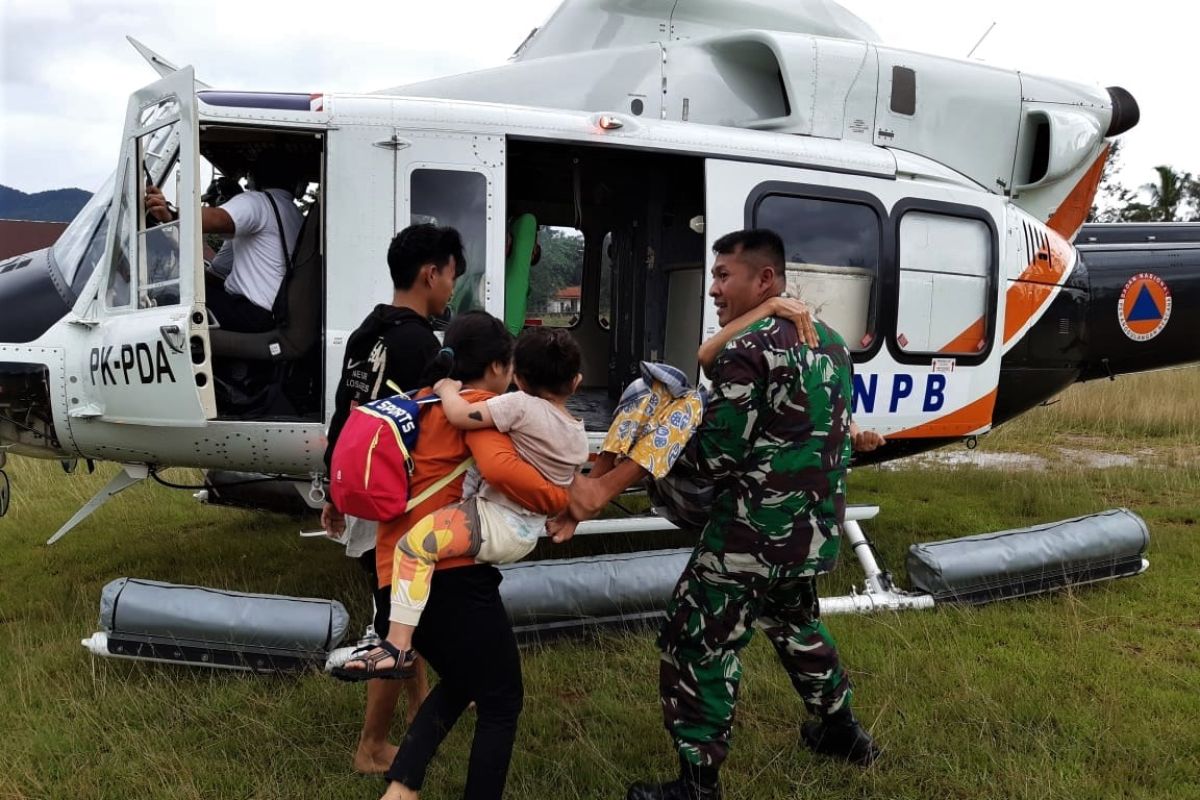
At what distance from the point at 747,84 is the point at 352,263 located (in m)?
2.72

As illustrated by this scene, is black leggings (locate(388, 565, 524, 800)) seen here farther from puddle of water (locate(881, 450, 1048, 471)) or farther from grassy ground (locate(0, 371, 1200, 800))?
puddle of water (locate(881, 450, 1048, 471))

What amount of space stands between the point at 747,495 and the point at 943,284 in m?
3.06

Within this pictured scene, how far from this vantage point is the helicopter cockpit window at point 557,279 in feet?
19.1

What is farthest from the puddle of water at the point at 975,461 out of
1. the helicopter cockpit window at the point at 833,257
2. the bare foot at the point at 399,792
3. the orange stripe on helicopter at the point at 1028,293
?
the bare foot at the point at 399,792

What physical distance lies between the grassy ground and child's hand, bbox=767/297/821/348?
1457mm

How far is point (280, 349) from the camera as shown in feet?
13.7

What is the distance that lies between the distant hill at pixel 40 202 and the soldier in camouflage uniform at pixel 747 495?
176024 mm

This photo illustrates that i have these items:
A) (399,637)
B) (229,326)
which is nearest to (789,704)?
(399,637)

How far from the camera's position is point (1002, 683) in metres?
3.59

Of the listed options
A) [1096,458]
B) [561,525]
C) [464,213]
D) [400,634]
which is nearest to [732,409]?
[561,525]

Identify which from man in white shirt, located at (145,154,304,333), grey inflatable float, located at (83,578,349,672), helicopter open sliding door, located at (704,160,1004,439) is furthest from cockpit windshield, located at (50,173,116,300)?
helicopter open sliding door, located at (704,160,1004,439)

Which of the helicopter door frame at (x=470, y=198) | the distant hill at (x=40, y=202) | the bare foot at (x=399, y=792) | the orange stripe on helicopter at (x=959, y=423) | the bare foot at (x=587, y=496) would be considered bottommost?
the bare foot at (x=399, y=792)

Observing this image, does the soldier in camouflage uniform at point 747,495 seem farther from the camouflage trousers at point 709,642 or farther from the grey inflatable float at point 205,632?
the grey inflatable float at point 205,632

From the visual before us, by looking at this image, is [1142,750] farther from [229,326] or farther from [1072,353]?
[229,326]
